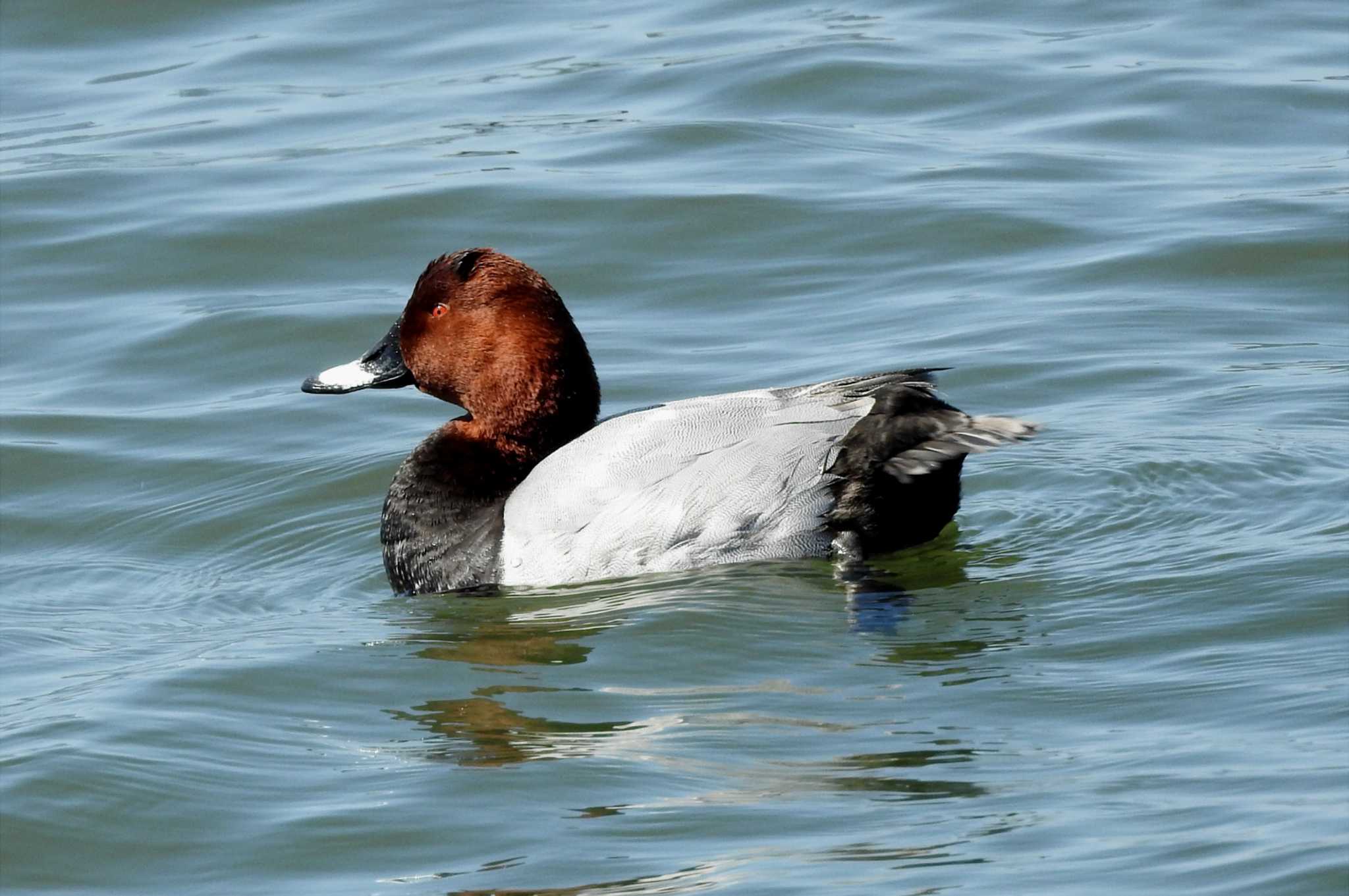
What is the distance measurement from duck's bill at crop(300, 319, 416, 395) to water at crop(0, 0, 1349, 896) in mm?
575

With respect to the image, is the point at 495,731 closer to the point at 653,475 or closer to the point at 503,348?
the point at 653,475

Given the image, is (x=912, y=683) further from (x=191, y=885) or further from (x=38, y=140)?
(x=38, y=140)

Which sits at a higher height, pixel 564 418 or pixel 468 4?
pixel 468 4

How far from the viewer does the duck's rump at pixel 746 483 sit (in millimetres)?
5660

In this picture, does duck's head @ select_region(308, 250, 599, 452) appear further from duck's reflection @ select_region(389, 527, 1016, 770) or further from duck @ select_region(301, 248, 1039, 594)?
duck's reflection @ select_region(389, 527, 1016, 770)

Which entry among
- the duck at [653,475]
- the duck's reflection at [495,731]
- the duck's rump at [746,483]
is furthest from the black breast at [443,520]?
the duck's reflection at [495,731]

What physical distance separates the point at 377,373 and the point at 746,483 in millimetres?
1475

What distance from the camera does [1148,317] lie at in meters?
8.23

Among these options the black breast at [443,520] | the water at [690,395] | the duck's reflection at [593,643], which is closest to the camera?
the water at [690,395]

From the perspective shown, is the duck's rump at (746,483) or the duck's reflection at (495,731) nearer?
the duck's reflection at (495,731)

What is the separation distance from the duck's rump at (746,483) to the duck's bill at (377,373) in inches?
34.6

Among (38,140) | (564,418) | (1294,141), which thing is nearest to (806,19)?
(1294,141)

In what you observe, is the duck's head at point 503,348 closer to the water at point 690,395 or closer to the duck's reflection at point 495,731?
the water at point 690,395

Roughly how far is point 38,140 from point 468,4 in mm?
3158
